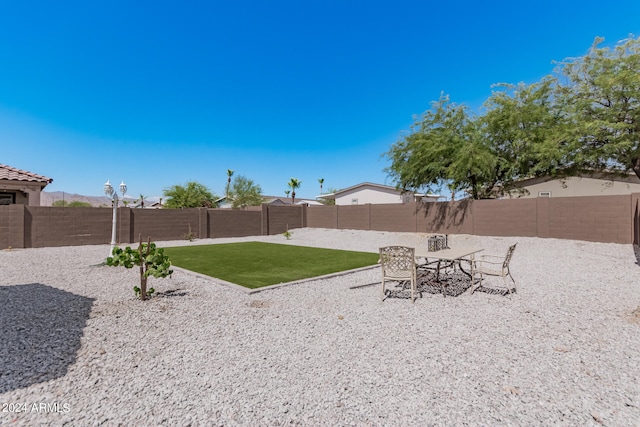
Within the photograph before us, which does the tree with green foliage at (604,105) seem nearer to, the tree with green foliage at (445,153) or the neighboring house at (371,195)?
the tree with green foliage at (445,153)

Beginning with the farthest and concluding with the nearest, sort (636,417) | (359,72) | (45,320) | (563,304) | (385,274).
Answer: (359,72), (385,274), (563,304), (45,320), (636,417)

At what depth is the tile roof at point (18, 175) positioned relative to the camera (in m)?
13.0

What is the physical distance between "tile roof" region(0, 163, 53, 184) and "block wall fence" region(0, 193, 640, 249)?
4.78 feet

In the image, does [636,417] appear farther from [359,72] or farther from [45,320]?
[359,72]

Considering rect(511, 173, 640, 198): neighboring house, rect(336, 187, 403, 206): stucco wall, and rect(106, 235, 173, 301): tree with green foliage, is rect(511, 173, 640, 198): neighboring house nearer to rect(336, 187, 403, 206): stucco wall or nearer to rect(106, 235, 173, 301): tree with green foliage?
rect(336, 187, 403, 206): stucco wall

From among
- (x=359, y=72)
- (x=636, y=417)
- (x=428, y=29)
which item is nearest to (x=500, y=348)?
(x=636, y=417)

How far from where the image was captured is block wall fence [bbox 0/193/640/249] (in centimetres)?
1164

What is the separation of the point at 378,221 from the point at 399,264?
14.8 meters

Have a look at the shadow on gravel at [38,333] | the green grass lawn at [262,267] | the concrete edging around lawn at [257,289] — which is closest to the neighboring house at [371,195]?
the green grass lawn at [262,267]

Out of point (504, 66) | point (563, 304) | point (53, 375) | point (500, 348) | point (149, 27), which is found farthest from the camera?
point (504, 66)

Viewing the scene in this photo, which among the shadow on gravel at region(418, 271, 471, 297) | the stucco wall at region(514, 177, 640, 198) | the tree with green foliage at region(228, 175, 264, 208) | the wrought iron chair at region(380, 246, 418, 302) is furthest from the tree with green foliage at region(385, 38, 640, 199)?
the tree with green foliage at region(228, 175, 264, 208)

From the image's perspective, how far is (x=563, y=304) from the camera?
5.03m

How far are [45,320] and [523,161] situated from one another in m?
19.0

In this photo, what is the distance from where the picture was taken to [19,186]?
1348 centimetres
